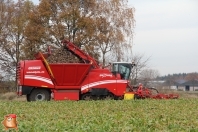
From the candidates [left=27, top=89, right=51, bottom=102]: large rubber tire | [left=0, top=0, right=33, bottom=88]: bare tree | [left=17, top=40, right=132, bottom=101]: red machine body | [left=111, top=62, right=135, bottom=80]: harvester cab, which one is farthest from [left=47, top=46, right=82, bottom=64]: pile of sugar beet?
[left=0, top=0, right=33, bottom=88]: bare tree

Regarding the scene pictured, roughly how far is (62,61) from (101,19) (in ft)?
50.9

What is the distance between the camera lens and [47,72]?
28.0m

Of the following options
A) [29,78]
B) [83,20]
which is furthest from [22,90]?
[83,20]

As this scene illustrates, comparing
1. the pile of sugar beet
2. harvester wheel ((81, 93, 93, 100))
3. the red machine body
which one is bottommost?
harvester wheel ((81, 93, 93, 100))

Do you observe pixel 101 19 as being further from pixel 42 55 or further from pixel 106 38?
pixel 42 55

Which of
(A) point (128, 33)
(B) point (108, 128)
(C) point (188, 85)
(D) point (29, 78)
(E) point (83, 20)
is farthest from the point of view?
(C) point (188, 85)

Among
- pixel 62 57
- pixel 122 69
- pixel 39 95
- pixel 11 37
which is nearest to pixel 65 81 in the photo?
pixel 39 95

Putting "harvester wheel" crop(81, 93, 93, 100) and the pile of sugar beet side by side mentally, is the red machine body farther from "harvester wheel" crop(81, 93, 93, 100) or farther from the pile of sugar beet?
the pile of sugar beet

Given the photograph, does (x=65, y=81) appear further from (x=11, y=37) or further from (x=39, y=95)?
(x=11, y=37)

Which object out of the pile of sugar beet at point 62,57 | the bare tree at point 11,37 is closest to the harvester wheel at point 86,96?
the pile of sugar beet at point 62,57

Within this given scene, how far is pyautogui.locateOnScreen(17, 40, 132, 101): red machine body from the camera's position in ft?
91.5

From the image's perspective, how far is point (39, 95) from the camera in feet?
92.6

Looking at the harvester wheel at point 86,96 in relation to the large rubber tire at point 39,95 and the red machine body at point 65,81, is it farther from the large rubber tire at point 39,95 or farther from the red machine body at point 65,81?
the large rubber tire at point 39,95

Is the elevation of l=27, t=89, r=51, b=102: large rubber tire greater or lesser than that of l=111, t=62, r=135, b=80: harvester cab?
→ lesser
